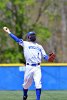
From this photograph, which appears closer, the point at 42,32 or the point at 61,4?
the point at 42,32

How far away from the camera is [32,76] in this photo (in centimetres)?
1120

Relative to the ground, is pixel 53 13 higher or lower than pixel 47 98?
higher

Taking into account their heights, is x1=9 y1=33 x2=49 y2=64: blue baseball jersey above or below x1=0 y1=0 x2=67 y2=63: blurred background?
below

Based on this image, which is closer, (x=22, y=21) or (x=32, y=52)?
(x=32, y=52)

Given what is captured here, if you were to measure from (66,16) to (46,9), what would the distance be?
5221mm

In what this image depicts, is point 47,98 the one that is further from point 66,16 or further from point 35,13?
point 66,16

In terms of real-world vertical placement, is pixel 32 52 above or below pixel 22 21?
below

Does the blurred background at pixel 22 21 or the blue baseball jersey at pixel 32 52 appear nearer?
the blue baseball jersey at pixel 32 52

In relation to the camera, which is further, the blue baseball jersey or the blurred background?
the blurred background

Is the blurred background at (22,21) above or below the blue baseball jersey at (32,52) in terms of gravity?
above

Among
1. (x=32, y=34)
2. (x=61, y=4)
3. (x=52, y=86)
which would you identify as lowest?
(x=52, y=86)

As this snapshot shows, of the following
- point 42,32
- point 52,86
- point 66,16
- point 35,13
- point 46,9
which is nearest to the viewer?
point 52,86

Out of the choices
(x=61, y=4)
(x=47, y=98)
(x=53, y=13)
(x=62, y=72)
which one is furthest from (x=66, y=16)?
(x=47, y=98)

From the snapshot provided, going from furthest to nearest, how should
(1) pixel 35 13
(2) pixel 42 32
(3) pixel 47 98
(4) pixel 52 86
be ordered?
1. (1) pixel 35 13
2. (2) pixel 42 32
3. (4) pixel 52 86
4. (3) pixel 47 98
